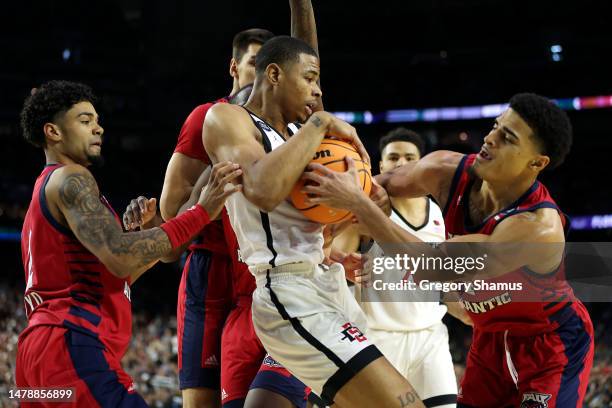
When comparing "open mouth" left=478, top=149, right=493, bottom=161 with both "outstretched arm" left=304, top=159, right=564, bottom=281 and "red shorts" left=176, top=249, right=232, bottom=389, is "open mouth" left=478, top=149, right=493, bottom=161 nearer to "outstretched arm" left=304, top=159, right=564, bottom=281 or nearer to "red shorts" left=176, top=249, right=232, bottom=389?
"outstretched arm" left=304, top=159, right=564, bottom=281

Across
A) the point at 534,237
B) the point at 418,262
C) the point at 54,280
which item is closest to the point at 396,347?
the point at 418,262

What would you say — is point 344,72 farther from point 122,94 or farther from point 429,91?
point 122,94

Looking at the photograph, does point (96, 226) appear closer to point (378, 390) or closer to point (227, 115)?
point (227, 115)

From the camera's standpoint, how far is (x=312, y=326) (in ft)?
10.9

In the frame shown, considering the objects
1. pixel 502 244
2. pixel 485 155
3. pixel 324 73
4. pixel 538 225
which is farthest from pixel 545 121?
pixel 324 73

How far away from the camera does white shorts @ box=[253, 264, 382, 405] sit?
127 inches

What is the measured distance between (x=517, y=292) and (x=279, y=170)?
62.0 inches

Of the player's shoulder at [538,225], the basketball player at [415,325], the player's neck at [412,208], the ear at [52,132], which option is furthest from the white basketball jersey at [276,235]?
the player's neck at [412,208]

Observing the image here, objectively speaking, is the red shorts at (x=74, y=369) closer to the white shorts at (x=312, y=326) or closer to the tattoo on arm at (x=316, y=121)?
the white shorts at (x=312, y=326)

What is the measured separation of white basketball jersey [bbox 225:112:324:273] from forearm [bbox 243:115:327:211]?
183 millimetres

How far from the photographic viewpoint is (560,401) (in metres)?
3.91

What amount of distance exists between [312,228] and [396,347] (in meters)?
1.71

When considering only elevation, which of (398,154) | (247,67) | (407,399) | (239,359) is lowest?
(407,399)

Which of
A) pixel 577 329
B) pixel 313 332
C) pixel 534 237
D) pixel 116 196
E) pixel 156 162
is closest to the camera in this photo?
pixel 313 332
